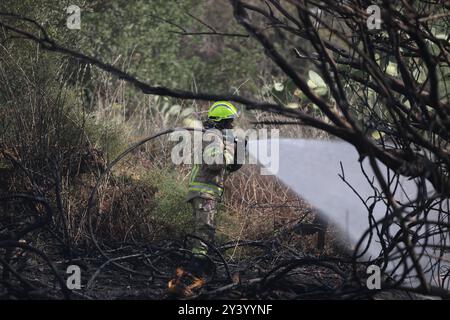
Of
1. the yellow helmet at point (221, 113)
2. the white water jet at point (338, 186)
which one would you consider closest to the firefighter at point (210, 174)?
the yellow helmet at point (221, 113)

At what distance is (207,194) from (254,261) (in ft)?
2.57

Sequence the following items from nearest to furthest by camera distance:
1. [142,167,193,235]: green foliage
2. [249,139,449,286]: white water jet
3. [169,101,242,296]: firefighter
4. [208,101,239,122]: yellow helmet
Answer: [169,101,242,296]: firefighter → [208,101,239,122]: yellow helmet → [249,139,449,286]: white water jet → [142,167,193,235]: green foliage

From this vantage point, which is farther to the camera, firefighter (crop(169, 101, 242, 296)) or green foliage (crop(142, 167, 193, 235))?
green foliage (crop(142, 167, 193, 235))

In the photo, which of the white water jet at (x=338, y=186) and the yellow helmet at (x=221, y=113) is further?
the white water jet at (x=338, y=186)

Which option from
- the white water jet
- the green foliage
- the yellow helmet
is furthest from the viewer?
the green foliage

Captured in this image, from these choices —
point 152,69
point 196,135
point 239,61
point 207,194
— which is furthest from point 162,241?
point 239,61

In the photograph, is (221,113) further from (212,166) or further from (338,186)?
(338,186)

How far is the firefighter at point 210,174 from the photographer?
5.70 metres

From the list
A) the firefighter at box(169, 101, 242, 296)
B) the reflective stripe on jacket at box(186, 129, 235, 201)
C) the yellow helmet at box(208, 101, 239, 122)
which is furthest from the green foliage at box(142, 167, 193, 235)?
the yellow helmet at box(208, 101, 239, 122)

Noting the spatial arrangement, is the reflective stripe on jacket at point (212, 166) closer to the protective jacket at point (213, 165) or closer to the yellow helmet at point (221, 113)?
the protective jacket at point (213, 165)

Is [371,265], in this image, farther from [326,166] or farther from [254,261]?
[326,166]

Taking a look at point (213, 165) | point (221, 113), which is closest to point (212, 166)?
point (213, 165)

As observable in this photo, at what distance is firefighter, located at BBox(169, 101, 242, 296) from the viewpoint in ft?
18.7

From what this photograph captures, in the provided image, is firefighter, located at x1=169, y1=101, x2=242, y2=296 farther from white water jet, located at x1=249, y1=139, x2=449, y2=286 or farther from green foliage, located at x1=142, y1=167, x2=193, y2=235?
white water jet, located at x1=249, y1=139, x2=449, y2=286
